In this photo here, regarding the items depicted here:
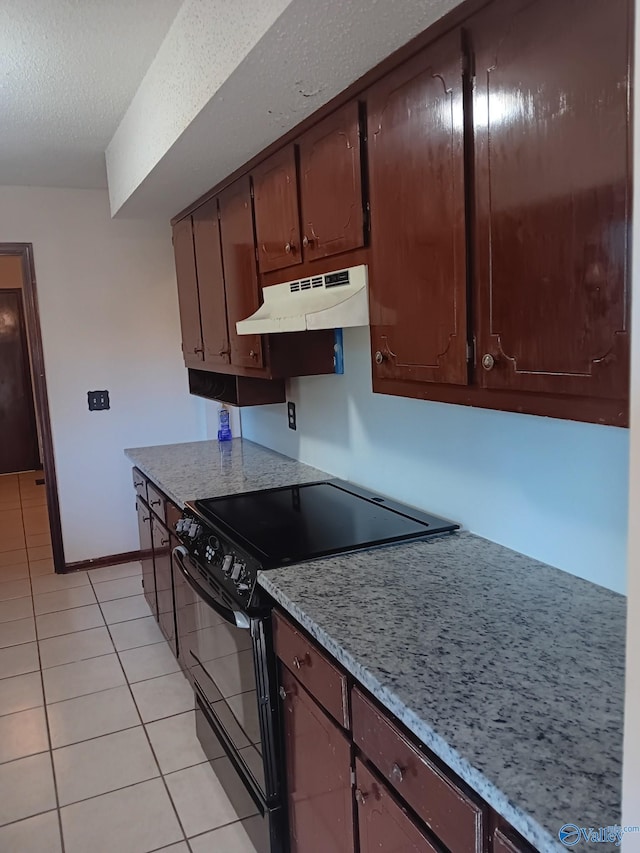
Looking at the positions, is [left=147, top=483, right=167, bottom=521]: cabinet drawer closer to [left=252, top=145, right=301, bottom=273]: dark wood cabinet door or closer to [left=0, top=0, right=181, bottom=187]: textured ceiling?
[left=252, top=145, right=301, bottom=273]: dark wood cabinet door

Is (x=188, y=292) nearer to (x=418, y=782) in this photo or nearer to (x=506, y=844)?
(x=418, y=782)

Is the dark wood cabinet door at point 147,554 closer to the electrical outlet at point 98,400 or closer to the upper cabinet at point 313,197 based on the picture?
the electrical outlet at point 98,400

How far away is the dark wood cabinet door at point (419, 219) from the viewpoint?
4.61 ft

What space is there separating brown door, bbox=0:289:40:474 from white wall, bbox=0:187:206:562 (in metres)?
3.46

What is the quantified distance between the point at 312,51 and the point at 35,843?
2.42 m

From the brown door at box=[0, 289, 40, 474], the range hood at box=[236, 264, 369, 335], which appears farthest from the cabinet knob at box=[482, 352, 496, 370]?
the brown door at box=[0, 289, 40, 474]

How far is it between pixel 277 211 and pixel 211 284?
887 millimetres

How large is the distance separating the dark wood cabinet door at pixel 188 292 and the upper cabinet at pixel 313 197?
965 mm

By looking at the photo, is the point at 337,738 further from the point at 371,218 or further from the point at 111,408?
the point at 111,408

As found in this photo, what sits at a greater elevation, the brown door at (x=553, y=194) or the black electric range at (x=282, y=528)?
the brown door at (x=553, y=194)

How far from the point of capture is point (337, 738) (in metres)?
1.41

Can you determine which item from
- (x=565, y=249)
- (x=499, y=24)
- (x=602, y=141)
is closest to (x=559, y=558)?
(x=565, y=249)

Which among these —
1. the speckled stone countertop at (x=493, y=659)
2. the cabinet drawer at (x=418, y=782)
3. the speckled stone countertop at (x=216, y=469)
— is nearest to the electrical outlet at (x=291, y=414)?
the speckled stone countertop at (x=216, y=469)

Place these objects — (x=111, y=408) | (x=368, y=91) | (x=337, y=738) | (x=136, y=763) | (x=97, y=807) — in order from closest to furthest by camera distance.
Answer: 1. (x=337, y=738)
2. (x=368, y=91)
3. (x=97, y=807)
4. (x=136, y=763)
5. (x=111, y=408)
